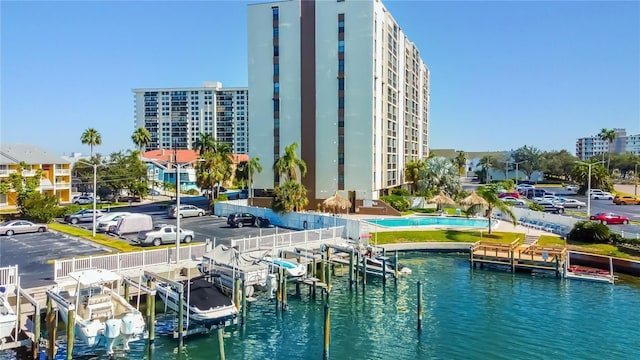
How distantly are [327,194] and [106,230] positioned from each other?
2988cm

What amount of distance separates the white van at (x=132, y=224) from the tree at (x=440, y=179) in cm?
4481

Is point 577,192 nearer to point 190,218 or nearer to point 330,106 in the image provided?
point 330,106

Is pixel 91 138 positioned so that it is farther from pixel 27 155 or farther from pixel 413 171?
pixel 413 171

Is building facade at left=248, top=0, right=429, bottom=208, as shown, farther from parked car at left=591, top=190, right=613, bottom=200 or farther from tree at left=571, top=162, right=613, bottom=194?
tree at left=571, top=162, right=613, bottom=194

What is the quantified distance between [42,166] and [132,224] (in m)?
42.0

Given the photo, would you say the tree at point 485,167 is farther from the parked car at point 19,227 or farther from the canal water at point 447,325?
the parked car at point 19,227

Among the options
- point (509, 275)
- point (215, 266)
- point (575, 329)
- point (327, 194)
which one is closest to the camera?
point (575, 329)

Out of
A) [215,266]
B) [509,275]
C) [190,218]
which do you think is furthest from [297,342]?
[190,218]

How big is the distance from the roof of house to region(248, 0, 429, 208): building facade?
35963mm

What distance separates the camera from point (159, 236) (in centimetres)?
4269

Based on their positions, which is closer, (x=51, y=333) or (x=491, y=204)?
(x=51, y=333)

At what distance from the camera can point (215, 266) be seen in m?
32.5

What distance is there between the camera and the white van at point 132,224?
47.5m

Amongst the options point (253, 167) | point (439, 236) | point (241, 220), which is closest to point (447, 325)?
point (439, 236)
